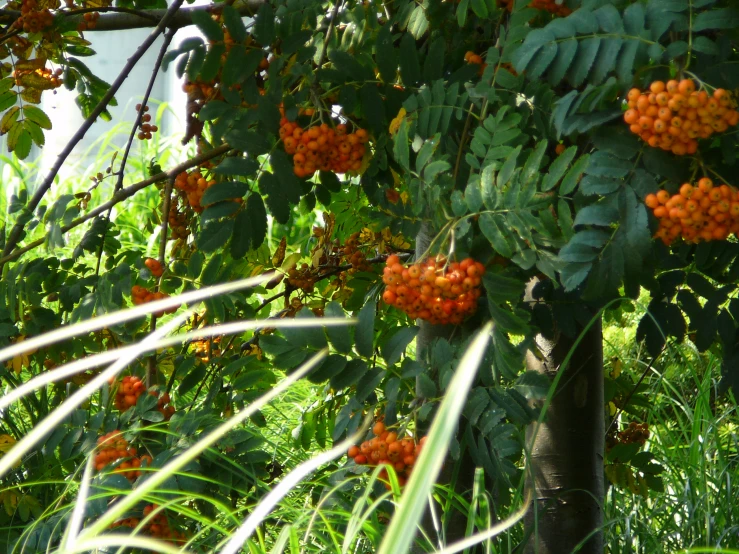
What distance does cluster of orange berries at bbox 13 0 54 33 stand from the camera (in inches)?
61.4

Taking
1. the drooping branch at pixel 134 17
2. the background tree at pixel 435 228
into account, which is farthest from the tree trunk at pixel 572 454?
the drooping branch at pixel 134 17

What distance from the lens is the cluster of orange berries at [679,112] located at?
937 millimetres

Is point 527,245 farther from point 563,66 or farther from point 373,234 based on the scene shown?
point 373,234

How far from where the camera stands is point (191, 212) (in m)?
1.65

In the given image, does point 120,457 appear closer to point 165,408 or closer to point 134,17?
point 165,408

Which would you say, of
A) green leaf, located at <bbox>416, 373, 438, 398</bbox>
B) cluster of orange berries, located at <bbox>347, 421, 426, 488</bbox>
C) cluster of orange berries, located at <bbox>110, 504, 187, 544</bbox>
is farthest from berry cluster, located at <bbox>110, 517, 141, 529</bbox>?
green leaf, located at <bbox>416, 373, 438, 398</bbox>

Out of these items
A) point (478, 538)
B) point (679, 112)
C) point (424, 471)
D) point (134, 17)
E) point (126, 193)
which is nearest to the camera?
point (424, 471)

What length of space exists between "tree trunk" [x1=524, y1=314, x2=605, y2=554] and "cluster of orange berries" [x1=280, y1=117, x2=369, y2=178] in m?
0.53

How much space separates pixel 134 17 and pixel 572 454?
1.25 meters

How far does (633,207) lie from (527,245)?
135 millimetres

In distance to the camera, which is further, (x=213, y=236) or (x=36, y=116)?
(x=36, y=116)

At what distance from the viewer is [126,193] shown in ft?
4.65

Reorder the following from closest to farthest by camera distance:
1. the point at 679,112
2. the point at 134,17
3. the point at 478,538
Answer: the point at 478,538 → the point at 679,112 → the point at 134,17

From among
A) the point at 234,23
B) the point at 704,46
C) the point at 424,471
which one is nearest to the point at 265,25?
the point at 234,23
